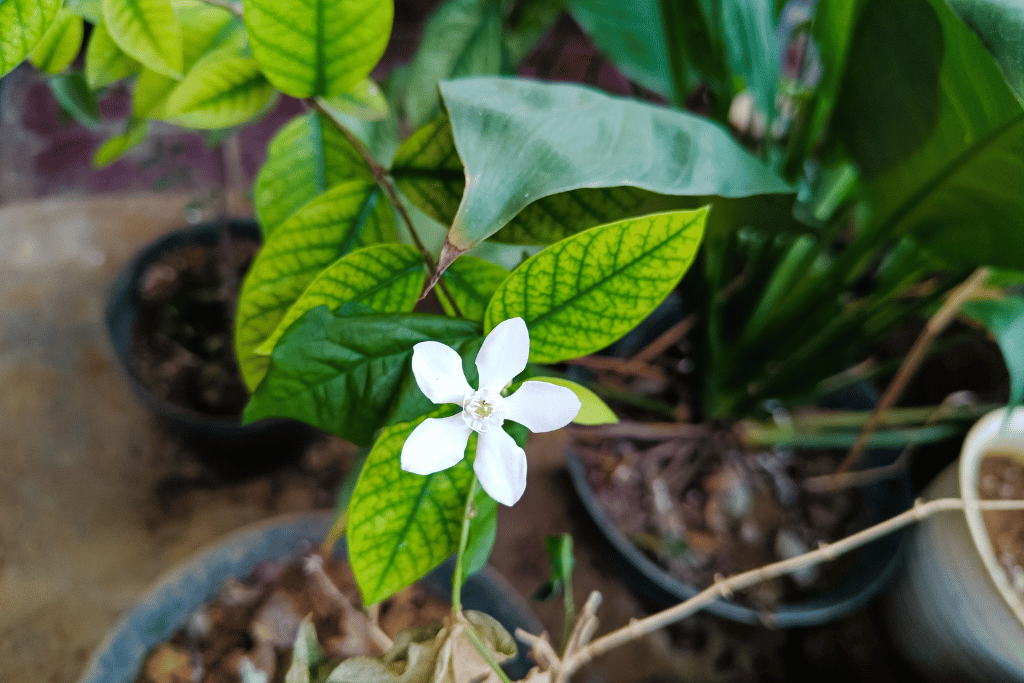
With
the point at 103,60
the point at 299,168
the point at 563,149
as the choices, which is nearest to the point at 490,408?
the point at 563,149

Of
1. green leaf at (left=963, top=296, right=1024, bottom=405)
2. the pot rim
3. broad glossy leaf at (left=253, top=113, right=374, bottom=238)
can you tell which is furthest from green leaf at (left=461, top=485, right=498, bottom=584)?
the pot rim

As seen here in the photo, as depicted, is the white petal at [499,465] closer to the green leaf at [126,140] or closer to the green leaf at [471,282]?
the green leaf at [471,282]

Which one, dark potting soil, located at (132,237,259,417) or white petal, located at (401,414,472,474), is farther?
dark potting soil, located at (132,237,259,417)

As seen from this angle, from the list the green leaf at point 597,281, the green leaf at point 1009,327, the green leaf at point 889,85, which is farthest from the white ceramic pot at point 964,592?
the green leaf at point 597,281

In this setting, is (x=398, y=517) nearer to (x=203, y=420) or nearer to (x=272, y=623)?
(x=272, y=623)

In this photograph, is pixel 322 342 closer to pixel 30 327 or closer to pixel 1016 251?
pixel 1016 251

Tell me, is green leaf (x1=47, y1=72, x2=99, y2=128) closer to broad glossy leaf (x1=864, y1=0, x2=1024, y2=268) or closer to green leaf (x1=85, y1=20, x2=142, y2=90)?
green leaf (x1=85, y1=20, x2=142, y2=90)
